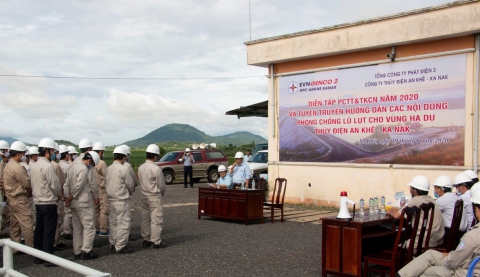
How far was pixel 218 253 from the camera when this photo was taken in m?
9.09

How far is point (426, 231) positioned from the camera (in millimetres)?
6816

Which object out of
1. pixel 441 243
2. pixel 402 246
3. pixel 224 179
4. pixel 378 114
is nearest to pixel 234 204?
pixel 224 179

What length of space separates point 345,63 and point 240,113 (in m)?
7.29

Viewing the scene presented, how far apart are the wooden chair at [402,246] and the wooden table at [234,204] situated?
575cm

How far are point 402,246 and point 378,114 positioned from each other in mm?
7982

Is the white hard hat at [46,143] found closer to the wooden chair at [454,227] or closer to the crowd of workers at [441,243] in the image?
the crowd of workers at [441,243]

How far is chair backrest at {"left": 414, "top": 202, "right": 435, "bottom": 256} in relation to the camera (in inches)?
254

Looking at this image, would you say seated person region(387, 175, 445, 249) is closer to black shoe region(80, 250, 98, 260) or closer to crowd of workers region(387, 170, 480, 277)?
crowd of workers region(387, 170, 480, 277)

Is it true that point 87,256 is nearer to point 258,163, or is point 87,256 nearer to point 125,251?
point 125,251

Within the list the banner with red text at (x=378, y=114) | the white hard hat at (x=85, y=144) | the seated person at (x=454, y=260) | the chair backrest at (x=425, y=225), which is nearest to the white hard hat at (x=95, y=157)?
the white hard hat at (x=85, y=144)

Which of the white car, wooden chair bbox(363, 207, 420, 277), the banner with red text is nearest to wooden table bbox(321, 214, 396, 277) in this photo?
wooden chair bbox(363, 207, 420, 277)

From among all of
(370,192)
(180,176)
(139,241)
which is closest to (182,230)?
(139,241)

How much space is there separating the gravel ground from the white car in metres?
7.39

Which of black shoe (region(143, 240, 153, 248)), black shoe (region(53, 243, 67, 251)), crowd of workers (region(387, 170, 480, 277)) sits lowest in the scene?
black shoe (region(53, 243, 67, 251))
